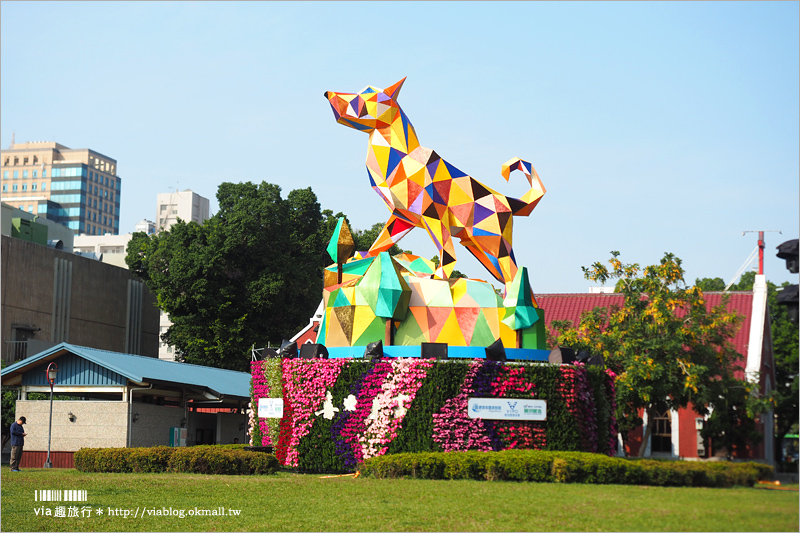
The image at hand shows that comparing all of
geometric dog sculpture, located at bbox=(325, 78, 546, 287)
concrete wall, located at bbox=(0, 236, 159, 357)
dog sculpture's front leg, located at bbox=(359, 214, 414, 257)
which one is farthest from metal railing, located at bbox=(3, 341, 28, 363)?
geometric dog sculpture, located at bbox=(325, 78, 546, 287)

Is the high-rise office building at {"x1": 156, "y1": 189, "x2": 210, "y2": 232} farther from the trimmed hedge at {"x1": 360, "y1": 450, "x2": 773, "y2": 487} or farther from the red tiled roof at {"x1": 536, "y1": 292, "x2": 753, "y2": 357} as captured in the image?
the trimmed hedge at {"x1": 360, "y1": 450, "x2": 773, "y2": 487}

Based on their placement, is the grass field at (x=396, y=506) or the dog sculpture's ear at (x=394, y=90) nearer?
the grass field at (x=396, y=506)

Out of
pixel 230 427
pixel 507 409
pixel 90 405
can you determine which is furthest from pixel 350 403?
pixel 230 427

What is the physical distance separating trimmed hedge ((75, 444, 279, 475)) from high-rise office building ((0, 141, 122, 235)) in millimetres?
122196

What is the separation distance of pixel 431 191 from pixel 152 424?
1366 cm

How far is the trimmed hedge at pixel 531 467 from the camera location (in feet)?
59.0

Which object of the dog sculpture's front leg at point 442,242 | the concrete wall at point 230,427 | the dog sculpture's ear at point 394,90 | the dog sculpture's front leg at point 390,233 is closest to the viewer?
the dog sculpture's front leg at point 442,242

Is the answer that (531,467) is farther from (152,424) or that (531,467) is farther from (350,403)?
(152,424)

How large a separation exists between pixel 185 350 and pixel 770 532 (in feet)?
145

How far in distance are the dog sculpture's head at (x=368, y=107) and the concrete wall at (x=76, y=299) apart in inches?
1042

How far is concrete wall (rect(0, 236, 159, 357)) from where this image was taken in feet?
156

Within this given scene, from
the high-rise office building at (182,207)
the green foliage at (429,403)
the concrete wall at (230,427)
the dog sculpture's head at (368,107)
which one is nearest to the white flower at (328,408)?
the green foliage at (429,403)

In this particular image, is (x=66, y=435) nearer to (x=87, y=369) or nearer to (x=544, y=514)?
(x=87, y=369)

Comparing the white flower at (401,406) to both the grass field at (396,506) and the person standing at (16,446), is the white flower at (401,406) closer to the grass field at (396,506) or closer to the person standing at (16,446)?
the grass field at (396,506)
